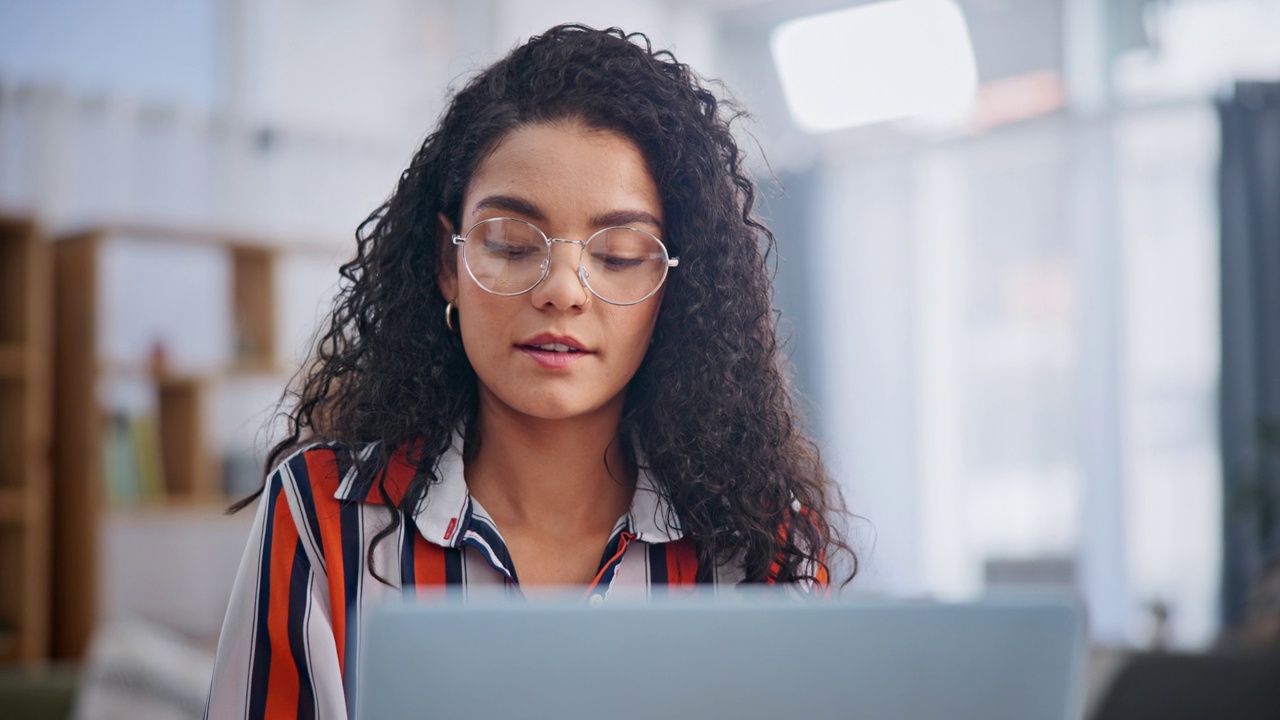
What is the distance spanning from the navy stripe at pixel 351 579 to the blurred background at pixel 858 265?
8.40 ft

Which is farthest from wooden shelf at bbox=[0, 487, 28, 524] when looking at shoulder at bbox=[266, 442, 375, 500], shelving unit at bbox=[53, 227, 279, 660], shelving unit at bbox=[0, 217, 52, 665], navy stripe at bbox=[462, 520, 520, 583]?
navy stripe at bbox=[462, 520, 520, 583]

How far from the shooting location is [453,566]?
1092 mm

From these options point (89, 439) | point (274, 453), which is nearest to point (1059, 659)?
point (274, 453)

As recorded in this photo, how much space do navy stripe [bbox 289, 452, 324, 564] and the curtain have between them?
3.63 m

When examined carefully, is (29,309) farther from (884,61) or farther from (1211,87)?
(1211,87)

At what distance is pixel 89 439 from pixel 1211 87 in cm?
369

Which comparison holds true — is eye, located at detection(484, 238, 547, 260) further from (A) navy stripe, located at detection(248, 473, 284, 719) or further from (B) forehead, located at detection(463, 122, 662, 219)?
(A) navy stripe, located at detection(248, 473, 284, 719)

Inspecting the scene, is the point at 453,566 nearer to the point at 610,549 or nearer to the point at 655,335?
the point at 610,549

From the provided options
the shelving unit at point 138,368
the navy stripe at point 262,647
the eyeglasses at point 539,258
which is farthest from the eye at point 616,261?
the shelving unit at point 138,368

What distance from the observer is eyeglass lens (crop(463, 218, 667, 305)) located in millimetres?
1068

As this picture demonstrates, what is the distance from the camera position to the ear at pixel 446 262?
1.17 meters

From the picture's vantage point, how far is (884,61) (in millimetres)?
4934

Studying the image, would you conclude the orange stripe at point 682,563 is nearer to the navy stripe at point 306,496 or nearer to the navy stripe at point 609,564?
the navy stripe at point 609,564

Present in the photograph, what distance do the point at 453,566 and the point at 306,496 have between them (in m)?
0.14
